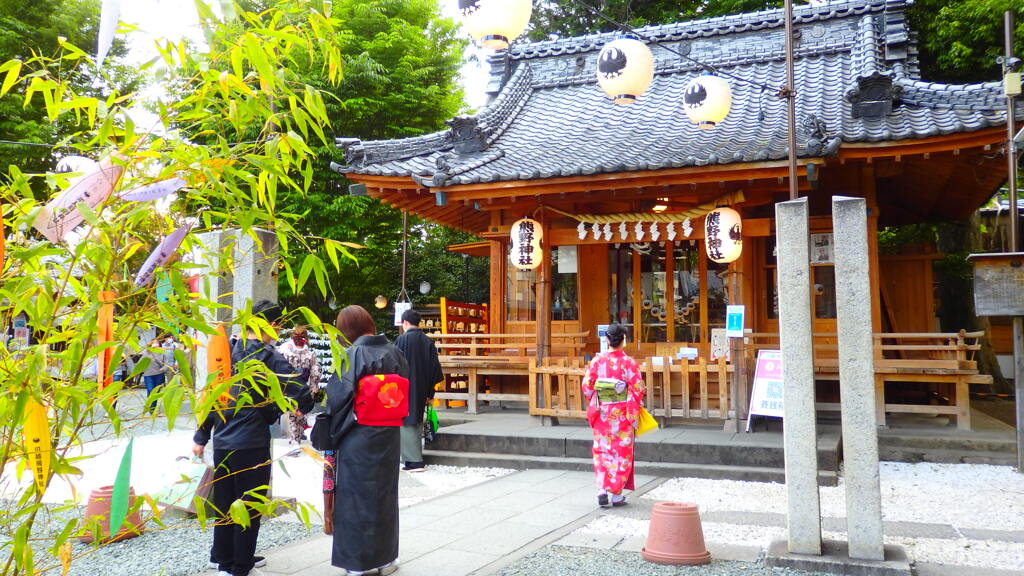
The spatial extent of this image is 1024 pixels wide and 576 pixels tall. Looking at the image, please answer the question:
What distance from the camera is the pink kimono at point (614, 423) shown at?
6719mm

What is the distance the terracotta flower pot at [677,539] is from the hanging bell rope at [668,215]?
575 centimetres

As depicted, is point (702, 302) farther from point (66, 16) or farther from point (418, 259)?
point (66, 16)

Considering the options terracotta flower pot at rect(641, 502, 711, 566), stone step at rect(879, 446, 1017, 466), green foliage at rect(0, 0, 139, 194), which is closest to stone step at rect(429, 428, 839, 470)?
stone step at rect(879, 446, 1017, 466)

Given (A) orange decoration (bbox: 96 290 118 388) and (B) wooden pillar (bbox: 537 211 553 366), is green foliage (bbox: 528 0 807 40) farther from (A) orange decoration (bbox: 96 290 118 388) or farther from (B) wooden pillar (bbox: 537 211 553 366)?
(A) orange decoration (bbox: 96 290 118 388)

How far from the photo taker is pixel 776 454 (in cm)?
794

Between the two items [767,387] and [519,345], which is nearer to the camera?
[767,387]

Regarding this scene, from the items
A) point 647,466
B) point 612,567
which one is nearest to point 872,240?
point 647,466

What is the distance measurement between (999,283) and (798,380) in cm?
453

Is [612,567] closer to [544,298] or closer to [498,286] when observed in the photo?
[544,298]

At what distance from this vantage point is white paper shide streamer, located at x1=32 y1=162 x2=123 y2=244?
79.3 inches

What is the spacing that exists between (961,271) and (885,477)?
31.5 feet

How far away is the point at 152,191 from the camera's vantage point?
2047 millimetres

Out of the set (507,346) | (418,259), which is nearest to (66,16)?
(418,259)

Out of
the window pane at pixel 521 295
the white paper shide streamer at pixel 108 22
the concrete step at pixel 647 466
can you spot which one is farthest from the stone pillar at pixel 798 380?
the window pane at pixel 521 295
